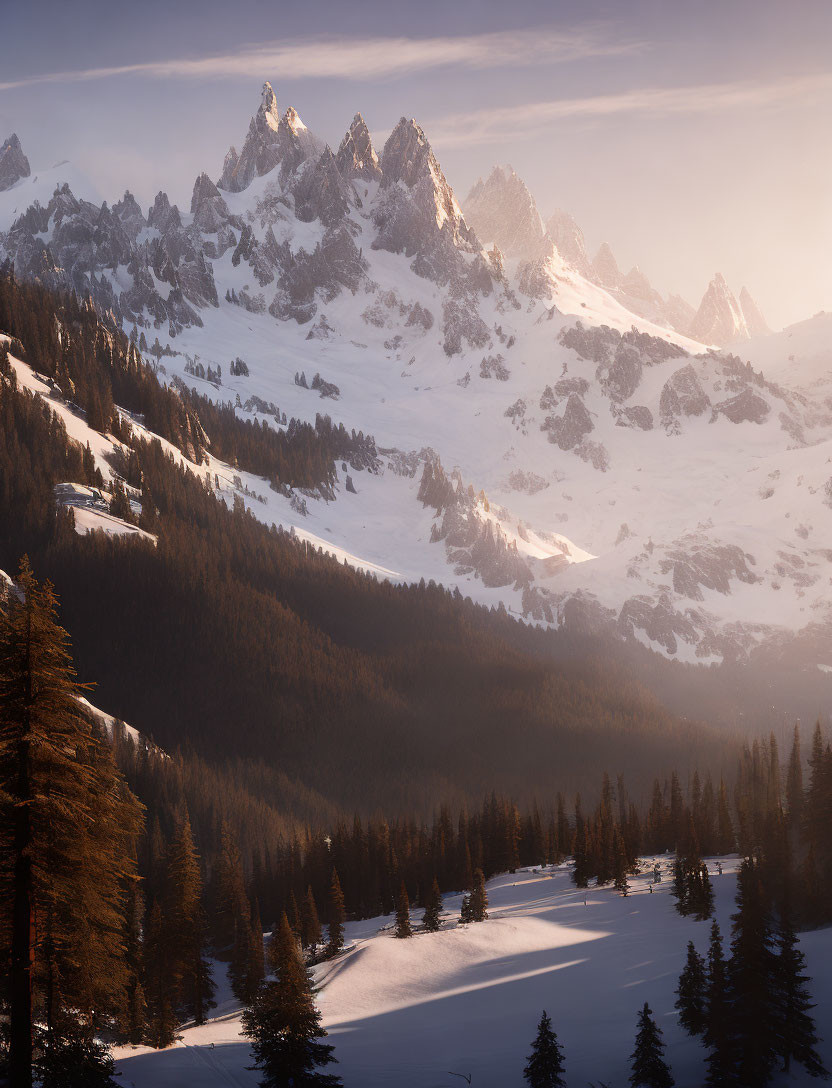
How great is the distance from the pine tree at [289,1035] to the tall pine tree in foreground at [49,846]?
15.4 meters

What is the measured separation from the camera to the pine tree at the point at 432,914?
86.4m

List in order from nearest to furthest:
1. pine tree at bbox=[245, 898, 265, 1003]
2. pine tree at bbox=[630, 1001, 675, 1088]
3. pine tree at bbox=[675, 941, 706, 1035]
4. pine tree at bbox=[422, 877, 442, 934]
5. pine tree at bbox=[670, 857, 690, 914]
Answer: pine tree at bbox=[630, 1001, 675, 1088] < pine tree at bbox=[675, 941, 706, 1035] < pine tree at bbox=[245, 898, 265, 1003] < pine tree at bbox=[670, 857, 690, 914] < pine tree at bbox=[422, 877, 442, 934]

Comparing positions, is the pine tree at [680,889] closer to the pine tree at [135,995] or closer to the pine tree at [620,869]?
the pine tree at [620,869]

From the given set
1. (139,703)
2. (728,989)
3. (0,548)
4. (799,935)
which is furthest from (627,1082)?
(0,548)

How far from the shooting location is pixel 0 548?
637 ft

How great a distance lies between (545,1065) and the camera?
157 ft

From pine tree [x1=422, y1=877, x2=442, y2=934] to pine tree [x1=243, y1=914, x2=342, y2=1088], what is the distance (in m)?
43.8

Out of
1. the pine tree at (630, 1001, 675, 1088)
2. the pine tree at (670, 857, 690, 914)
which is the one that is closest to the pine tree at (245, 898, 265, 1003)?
the pine tree at (630, 1001, 675, 1088)

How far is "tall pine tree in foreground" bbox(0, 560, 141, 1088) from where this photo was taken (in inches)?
1012

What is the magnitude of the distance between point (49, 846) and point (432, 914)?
68484 millimetres

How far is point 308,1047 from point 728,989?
70.7ft

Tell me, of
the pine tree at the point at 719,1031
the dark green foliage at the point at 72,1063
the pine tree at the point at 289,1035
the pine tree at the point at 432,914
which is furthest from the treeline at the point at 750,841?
the dark green foliage at the point at 72,1063

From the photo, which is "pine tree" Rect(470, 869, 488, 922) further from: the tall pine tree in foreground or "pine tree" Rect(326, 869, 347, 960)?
the tall pine tree in foreground

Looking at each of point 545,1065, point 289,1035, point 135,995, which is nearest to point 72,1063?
point 289,1035
